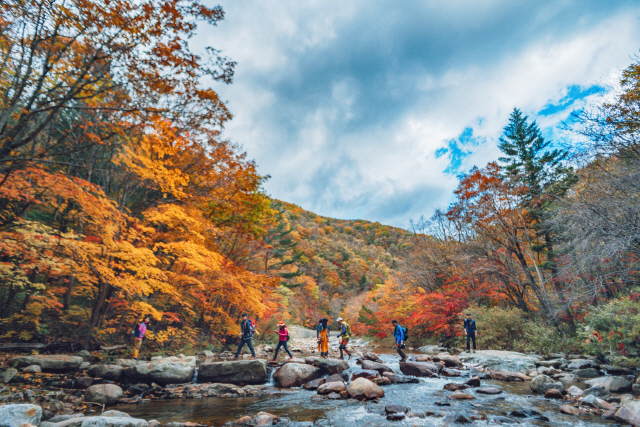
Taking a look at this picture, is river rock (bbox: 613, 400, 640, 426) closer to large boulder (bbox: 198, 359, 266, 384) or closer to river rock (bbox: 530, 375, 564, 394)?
river rock (bbox: 530, 375, 564, 394)

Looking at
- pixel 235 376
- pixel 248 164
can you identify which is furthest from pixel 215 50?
pixel 235 376

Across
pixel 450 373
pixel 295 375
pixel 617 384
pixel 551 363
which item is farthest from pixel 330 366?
pixel 551 363

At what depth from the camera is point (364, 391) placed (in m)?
7.59

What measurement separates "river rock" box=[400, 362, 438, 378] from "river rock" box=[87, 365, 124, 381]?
372 inches

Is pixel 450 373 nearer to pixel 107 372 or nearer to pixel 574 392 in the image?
pixel 574 392

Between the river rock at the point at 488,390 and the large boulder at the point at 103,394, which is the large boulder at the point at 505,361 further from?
the large boulder at the point at 103,394

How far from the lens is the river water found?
5883 mm

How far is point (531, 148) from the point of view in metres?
21.8

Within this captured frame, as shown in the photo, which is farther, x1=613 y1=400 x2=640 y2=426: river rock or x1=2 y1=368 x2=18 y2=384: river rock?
x1=2 y1=368 x2=18 y2=384: river rock

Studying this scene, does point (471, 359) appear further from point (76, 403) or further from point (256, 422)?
point (76, 403)

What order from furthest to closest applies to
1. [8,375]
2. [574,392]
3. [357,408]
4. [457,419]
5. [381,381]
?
1. [381,381]
2. [8,375]
3. [574,392]
4. [357,408]
5. [457,419]

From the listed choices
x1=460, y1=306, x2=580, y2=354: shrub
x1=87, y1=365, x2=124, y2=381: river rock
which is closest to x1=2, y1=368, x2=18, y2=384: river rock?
x1=87, y1=365, x2=124, y2=381: river rock

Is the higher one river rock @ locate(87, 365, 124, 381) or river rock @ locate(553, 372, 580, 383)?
river rock @ locate(87, 365, 124, 381)

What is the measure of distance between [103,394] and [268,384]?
4.52 m
